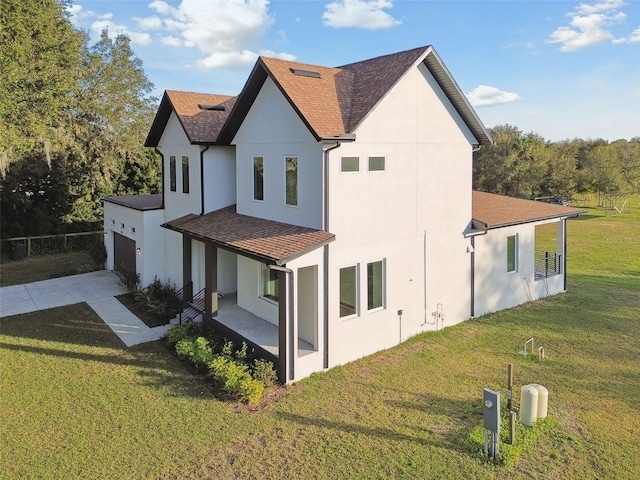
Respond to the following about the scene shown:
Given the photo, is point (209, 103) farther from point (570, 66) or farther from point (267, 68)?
point (570, 66)

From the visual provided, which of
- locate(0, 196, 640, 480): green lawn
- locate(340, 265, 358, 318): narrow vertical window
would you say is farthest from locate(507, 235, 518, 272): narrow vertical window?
locate(340, 265, 358, 318): narrow vertical window

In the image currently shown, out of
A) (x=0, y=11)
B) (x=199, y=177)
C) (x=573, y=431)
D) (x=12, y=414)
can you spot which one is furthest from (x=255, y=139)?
(x=0, y=11)

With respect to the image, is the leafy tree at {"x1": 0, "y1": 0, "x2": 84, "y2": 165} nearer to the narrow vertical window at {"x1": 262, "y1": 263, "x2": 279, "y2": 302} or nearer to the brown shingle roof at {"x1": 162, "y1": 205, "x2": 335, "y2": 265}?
the brown shingle roof at {"x1": 162, "y1": 205, "x2": 335, "y2": 265}

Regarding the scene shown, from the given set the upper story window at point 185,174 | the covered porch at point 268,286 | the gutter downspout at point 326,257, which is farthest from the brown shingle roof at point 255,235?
the upper story window at point 185,174

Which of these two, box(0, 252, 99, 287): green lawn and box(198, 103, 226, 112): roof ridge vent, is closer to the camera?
box(198, 103, 226, 112): roof ridge vent

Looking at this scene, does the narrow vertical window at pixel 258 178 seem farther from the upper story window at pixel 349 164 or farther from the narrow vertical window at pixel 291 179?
the upper story window at pixel 349 164

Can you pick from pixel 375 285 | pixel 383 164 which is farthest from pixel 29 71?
pixel 375 285
